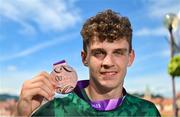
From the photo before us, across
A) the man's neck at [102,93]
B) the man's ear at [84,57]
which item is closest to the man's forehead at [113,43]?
the man's ear at [84,57]

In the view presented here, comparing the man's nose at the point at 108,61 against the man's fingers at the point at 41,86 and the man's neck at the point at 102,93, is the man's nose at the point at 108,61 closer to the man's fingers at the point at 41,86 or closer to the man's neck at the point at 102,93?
the man's neck at the point at 102,93

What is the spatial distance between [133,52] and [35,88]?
0.84 m

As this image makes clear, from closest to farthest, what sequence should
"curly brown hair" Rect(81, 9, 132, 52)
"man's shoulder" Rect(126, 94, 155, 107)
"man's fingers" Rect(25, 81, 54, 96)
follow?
"man's fingers" Rect(25, 81, 54, 96), "curly brown hair" Rect(81, 9, 132, 52), "man's shoulder" Rect(126, 94, 155, 107)

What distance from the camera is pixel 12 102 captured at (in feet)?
9.46

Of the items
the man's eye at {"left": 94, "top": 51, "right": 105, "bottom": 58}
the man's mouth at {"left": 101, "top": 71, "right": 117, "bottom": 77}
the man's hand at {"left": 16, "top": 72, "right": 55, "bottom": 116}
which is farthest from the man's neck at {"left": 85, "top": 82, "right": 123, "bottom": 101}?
the man's hand at {"left": 16, "top": 72, "right": 55, "bottom": 116}

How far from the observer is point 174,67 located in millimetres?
23016

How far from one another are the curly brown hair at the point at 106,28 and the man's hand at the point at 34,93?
0.51m

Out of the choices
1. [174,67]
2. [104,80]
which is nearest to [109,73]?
[104,80]

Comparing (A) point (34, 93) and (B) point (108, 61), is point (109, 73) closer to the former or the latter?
(B) point (108, 61)

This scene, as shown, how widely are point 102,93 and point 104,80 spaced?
0.36ft

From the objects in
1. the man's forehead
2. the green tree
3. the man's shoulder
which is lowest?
the man's shoulder

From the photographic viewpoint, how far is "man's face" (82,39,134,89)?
8.95 feet

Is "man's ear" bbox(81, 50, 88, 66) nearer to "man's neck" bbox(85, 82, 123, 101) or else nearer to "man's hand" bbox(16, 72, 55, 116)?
"man's neck" bbox(85, 82, 123, 101)

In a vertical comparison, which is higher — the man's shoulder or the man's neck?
the man's neck
